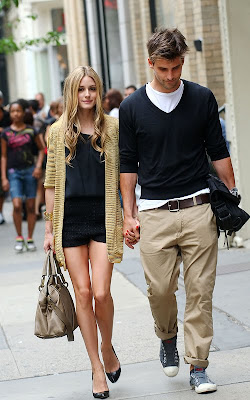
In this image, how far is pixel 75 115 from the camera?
5.68 meters

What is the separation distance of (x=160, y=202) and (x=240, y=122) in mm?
5129

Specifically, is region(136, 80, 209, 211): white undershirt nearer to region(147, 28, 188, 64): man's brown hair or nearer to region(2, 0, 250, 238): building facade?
region(147, 28, 188, 64): man's brown hair

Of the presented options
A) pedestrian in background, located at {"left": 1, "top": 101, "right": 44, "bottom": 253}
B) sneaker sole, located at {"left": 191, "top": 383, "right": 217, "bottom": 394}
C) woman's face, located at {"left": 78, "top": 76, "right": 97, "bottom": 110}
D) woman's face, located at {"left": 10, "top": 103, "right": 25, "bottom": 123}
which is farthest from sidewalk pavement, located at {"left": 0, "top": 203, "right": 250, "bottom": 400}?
woman's face, located at {"left": 10, "top": 103, "right": 25, "bottom": 123}

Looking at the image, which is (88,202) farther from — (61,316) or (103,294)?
(61,316)

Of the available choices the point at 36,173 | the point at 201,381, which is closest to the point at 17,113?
the point at 36,173

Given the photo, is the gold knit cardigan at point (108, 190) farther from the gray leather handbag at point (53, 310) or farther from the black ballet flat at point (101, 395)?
the black ballet flat at point (101, 395)

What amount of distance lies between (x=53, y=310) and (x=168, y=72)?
4.95 feet

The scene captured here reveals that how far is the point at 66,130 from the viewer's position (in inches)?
223

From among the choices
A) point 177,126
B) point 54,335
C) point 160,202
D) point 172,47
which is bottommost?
point 54,335

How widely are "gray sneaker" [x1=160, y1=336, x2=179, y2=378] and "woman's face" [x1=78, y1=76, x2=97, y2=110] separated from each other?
1.45 m

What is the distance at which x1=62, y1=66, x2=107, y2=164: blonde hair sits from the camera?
5648 millimetres

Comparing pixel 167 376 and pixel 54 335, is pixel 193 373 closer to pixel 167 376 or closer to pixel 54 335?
pixel 167 376

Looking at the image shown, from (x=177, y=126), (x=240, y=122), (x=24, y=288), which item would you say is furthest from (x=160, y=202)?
(x=240, y=122)

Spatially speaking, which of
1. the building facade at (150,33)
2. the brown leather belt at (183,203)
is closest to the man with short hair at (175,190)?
the brown leather belt at (183,203)
